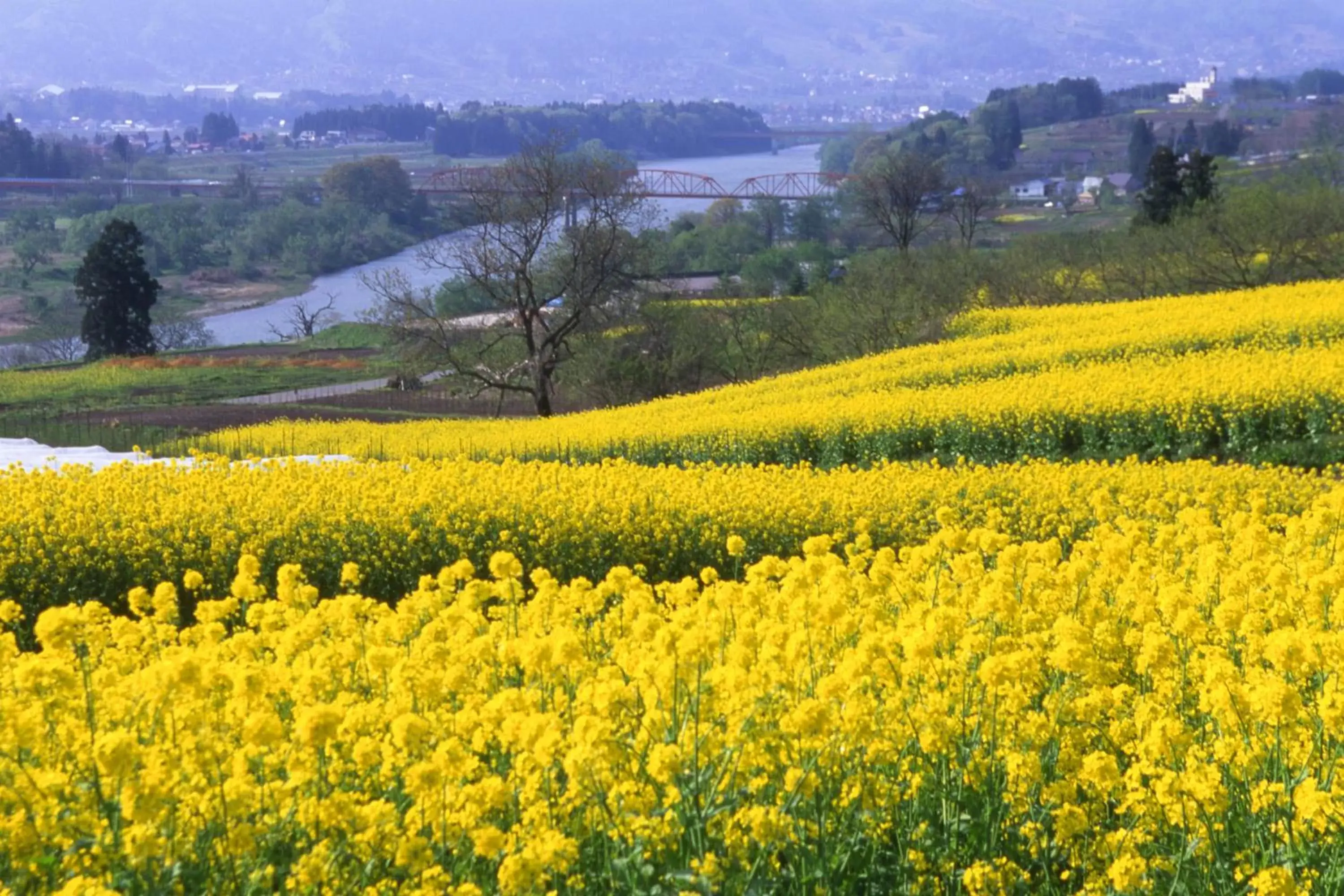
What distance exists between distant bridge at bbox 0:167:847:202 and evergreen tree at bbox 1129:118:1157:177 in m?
27.4

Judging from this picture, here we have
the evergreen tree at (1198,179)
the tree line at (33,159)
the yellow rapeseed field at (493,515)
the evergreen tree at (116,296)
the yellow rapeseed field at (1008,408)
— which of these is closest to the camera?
the yellow rapeseed field at (493,515)

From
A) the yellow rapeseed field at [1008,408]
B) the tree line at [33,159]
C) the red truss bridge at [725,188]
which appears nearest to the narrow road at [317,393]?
the yellow rapeseed field at [1008,408]

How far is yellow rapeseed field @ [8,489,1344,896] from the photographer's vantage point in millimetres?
4301

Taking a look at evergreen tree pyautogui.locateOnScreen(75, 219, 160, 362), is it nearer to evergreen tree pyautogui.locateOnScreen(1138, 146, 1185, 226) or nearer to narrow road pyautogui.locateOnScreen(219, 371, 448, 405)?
narrow road pyautogui.locateOnScreen(219, 371, 448, 405)

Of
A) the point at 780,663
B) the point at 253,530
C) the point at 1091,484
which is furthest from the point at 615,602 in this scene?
the point at 1091,484

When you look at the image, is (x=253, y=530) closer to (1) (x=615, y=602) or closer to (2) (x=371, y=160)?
(1) (x=615, y=602)

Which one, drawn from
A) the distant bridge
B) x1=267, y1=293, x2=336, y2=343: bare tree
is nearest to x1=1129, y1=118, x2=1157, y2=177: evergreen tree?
the distant bridge

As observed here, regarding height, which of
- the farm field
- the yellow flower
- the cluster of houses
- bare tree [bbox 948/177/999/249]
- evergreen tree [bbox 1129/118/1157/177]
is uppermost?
evergreen tree [bbox 1129/118/1157/177]

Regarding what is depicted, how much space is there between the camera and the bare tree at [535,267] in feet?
111

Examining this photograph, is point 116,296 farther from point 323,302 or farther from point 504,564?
point 504,564

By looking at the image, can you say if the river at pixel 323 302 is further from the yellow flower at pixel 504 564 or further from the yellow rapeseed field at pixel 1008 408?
the yellow flower at pixel 504 564

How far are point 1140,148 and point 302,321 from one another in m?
81.8

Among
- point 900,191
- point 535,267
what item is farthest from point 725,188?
point 535,267

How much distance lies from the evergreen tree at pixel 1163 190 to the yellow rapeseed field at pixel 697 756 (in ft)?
156
